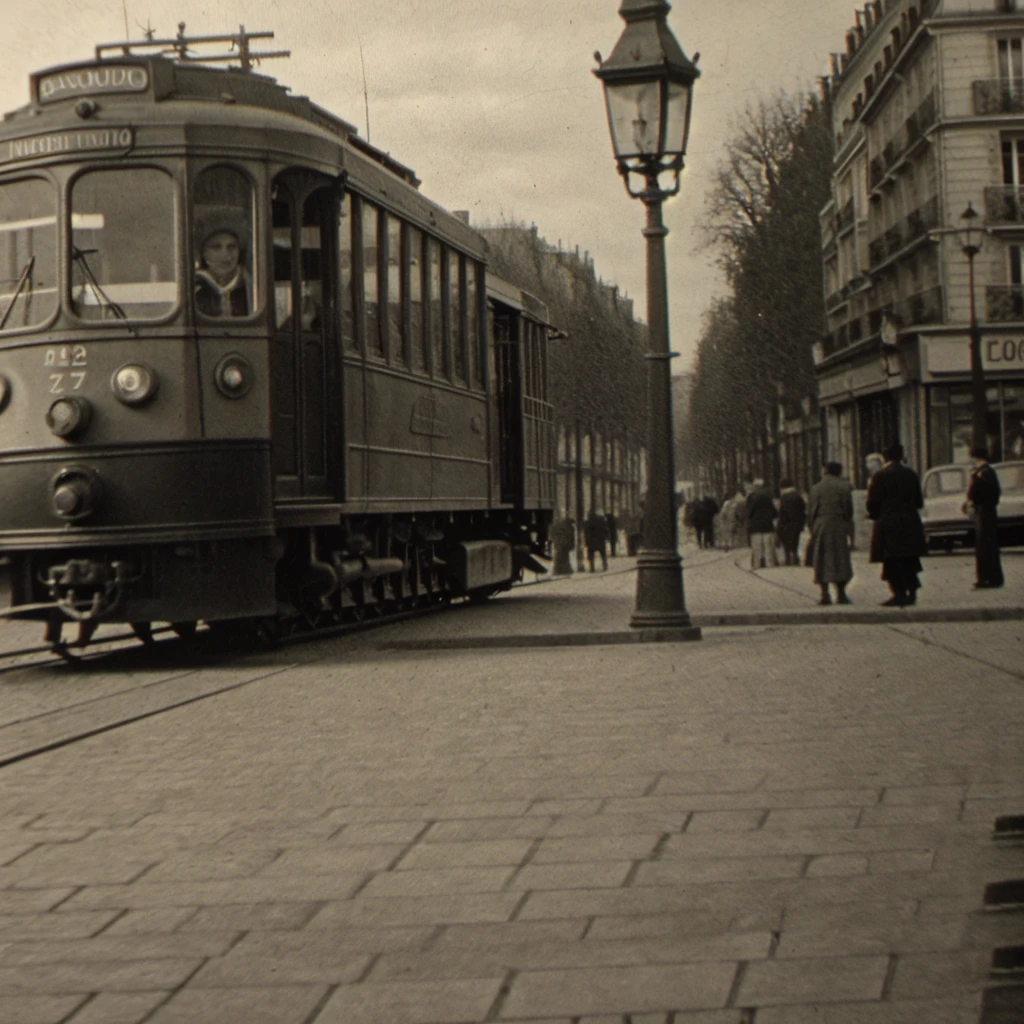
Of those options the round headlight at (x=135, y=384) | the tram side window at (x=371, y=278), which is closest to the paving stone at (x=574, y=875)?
the round headlight at (x=135, y=384)

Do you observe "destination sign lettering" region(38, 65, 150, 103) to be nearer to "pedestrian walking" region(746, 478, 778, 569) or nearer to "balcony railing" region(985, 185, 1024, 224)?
"pedestrian walking" region(746, 478, 778, 569)

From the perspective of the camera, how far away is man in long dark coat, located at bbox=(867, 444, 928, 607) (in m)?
18.4

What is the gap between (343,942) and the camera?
4770 mm

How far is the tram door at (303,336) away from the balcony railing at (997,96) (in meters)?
38.1

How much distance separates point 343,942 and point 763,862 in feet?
4.41

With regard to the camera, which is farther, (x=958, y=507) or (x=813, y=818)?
(x=958, y=507)

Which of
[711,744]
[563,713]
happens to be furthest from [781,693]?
[711,744]

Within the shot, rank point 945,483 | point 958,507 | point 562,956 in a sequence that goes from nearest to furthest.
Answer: point 562,956, point 958,507, point 945,483

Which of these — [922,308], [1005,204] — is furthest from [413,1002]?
[922,308]

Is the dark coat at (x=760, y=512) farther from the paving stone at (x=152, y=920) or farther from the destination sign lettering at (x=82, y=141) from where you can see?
the paving stone at (x=152, y=920)

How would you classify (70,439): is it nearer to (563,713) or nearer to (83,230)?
(83,230)

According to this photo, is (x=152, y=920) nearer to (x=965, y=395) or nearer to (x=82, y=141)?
(x=82, y=141)

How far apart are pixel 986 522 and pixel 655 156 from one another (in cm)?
837

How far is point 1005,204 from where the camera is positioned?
49625mm
